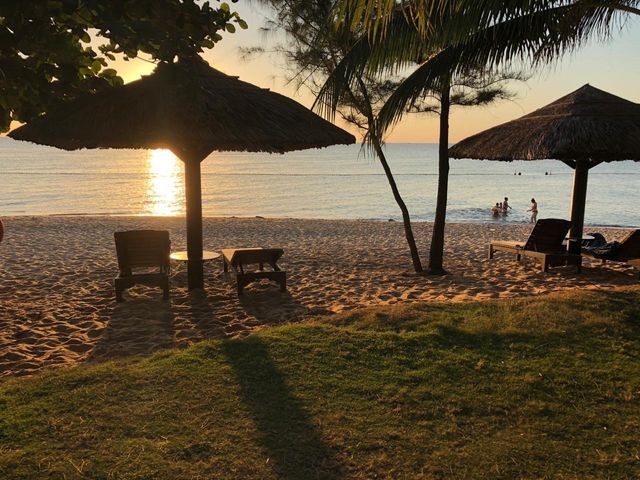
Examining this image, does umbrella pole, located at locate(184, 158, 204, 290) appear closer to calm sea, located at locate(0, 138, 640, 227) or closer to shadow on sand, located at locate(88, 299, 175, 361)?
shadow on sand, located at locate(88, 299, 175, 361)

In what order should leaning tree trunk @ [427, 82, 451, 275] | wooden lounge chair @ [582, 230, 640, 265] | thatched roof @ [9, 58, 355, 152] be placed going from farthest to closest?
1. leaning tree trunk @ [427, 82, 451, 275]
2. wooden lounge chair @ [582, 230, 640, 265]
3. thatched roof @ [9, 58, 355, 152]

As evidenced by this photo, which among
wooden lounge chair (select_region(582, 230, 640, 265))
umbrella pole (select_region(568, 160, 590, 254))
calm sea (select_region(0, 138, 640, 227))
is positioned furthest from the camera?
calm sea (select_region(0, 138, 640, 227))

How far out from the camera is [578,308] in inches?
231

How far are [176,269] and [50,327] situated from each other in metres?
3.38

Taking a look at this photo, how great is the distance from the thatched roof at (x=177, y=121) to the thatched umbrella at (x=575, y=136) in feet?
10.3

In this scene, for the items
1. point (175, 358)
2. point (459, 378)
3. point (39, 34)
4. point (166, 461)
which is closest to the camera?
point (166, 461)

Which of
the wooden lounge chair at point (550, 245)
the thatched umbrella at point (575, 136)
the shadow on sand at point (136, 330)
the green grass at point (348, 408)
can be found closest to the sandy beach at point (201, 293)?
the shadow on sand at point (136, 330)

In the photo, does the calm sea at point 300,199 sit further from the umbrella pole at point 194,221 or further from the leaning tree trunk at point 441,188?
the umbrella pole at point 194,221

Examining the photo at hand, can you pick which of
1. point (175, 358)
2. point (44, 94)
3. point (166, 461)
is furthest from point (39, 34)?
point (166, 461)

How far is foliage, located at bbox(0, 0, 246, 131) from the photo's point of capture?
11.0 ft

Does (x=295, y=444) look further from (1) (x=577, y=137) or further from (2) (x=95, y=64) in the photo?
(1) (x=577, y=137)

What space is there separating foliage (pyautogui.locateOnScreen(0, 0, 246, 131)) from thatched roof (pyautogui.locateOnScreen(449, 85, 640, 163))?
538cm

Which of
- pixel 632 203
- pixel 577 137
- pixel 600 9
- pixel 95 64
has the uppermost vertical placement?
pixel 600 9

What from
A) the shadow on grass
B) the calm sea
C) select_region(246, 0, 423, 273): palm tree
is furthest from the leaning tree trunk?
the calm sea
